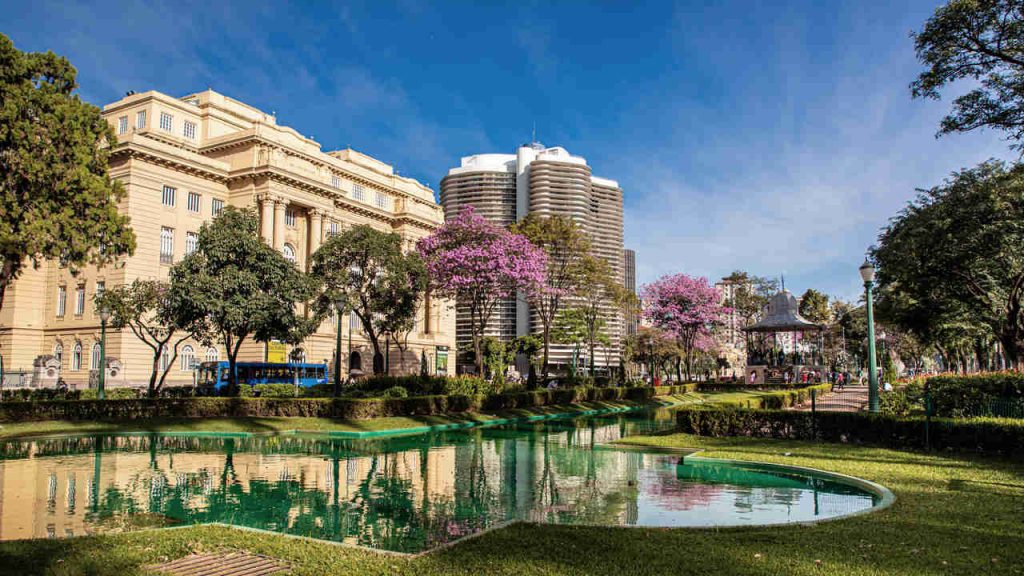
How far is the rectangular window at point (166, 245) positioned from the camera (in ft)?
167

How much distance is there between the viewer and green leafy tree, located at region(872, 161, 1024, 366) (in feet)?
92.1

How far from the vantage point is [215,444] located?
21703mm

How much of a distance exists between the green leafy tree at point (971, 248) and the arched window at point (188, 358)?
156 feet

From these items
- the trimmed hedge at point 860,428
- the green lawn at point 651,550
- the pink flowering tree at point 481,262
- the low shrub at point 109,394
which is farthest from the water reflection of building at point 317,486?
the pink flowering tree at point 481,262

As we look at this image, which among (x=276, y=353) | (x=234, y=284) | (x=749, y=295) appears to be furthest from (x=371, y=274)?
(x=749, y=295)

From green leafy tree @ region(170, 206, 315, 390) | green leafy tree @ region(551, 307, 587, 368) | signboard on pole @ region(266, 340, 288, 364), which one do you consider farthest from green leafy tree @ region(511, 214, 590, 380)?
green leafy tree @ region(551, 307, 587, 368)

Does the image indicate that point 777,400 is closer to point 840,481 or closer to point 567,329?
point 840,481

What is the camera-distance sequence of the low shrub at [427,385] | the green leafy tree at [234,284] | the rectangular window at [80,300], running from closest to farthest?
the green leafy tree at [234,284] < the low shrub at [427,385] < the rectangular window at [80,300]

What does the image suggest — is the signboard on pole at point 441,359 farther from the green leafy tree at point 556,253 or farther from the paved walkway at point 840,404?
the paved walkway at point 840,404

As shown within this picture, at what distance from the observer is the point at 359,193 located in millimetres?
72375

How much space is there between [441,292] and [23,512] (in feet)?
98.4

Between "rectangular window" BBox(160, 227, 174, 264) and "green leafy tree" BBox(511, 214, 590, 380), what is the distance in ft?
90.9

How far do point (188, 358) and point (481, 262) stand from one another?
29.2 m

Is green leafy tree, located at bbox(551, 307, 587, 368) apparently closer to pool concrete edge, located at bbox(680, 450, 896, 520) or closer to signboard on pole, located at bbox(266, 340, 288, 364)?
signboard on pole, located at bbox(266, 340, 288, 364)
